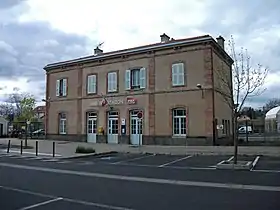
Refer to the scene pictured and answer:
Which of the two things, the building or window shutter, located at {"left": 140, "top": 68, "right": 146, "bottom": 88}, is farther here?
window shutter, located at {"left": 140, "top": 68, "right": 146, "bottom": 88}

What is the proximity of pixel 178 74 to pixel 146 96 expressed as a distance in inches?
130

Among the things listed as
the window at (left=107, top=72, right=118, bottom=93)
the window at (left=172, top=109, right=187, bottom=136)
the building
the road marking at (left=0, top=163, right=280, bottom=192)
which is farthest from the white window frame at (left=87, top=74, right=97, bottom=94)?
the road marking at (left=0, top=163, right=280, bottom=192)

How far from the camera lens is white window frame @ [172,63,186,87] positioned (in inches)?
1080

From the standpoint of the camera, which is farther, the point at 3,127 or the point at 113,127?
the point at 3,127

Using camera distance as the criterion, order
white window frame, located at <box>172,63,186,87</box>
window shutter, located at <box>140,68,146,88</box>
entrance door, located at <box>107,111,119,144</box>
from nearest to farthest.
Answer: white window frame, located at <box>172,63,186,87</box>
window shutter, located at <box>140,68,146,88</box>
entrance door, located at <box>107,111,119,144</box>

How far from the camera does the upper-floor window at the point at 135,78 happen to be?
29453mm

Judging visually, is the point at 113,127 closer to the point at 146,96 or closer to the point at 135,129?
the point at 135,129

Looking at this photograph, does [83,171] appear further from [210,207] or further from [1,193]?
[210,207]

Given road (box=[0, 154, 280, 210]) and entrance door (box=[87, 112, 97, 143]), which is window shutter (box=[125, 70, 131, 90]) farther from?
road (box=[0, 154, 280, 210])

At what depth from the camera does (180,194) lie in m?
8.48

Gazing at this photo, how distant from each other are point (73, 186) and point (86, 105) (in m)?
23.4

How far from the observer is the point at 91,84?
108 ft

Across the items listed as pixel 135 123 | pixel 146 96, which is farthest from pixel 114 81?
pixel 135 123

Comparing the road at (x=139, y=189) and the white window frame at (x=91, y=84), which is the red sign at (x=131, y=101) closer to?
the white window frame at (x=91, y=84)
